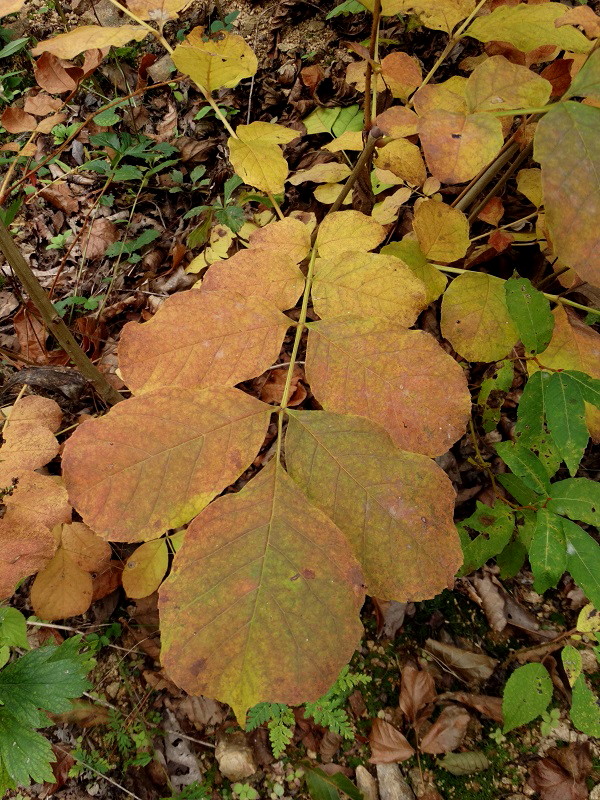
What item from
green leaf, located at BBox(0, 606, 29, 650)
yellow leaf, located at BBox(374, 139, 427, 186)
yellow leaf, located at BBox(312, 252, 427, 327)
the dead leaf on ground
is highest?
yellow leaf, located at BBox(374, 139, 427, 186)

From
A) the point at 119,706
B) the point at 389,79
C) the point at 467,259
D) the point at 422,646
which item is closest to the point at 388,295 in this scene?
the point at 389,79

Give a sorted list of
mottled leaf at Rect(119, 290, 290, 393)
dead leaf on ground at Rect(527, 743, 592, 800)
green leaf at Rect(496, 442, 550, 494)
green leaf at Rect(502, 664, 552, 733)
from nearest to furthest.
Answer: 1. mottled leaf at Rect(119, 290, 290, 393)
2. green leaf at Rect(496, 442, 550, 494)
3. green leaf at Rect(502, 664, 552, 733)
4. dead leaf on ground at Rect(527, 743, 592, 800)

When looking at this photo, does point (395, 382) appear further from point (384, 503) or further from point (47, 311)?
point (47, 311)

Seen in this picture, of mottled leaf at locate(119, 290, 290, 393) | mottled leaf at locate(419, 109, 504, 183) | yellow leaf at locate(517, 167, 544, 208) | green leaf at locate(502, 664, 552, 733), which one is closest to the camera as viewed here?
mottled leaf at locate(419, 109, 504, 183)

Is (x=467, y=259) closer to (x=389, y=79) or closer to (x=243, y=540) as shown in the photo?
(x=389, y=79)

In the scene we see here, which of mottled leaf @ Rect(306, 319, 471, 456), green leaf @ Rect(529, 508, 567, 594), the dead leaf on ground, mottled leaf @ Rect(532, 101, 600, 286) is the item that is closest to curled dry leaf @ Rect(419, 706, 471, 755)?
the dead leaf on ground

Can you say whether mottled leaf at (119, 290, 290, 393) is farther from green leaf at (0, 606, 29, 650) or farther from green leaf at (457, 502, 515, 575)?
green leaf at (0, 606, 29, 650)

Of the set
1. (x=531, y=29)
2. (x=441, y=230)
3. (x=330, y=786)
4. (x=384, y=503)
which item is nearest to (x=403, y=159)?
(x=441, y=230)
